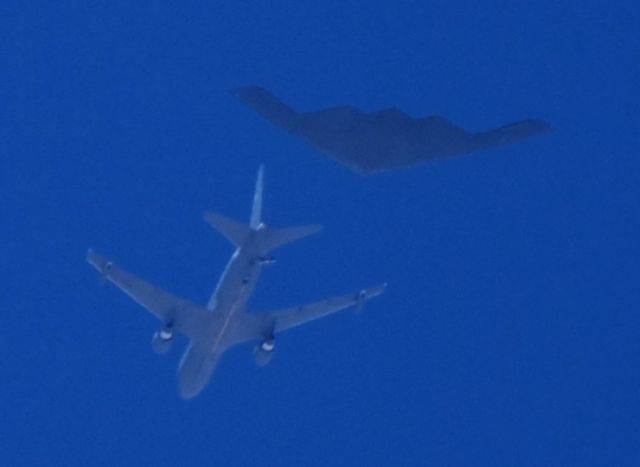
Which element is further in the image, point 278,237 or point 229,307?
point 229,307

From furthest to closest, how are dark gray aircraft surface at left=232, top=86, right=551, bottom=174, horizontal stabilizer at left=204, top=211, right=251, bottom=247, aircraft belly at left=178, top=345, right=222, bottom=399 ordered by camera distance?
aircraft belly at left=178, top=345, right=222, bottom=399, horizontal stabilizer at left=204, top=211, right=251, bottom=247, dark gray aircraft surface at left=232, top=86, right=551, bottom=174

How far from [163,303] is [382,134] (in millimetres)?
18166

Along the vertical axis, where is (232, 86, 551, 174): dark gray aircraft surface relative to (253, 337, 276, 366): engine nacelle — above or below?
above

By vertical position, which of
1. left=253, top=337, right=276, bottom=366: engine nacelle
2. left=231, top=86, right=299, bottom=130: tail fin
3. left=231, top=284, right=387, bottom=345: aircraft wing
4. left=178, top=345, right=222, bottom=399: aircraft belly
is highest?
left=231, top=86, right=299, bottom=130: tail fin

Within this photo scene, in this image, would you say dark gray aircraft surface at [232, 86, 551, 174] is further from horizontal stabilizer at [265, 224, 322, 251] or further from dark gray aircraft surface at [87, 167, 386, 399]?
horizontal stabilizer at [265, 224, 322, 251]

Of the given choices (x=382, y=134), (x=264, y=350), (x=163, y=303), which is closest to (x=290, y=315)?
(x=264, y=350)

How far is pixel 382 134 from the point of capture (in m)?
54.6

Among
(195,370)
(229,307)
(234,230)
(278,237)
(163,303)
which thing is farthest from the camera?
(163,303)

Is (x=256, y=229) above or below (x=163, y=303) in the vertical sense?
above

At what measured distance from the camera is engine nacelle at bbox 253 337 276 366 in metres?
65.4

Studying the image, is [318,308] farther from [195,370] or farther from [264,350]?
[195,370]

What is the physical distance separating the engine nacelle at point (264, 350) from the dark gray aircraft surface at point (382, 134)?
15.7m

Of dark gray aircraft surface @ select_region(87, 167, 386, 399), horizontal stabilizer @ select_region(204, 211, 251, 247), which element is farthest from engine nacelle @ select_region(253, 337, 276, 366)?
horizontal stabilizer @ select_region(204, 211, 251, 247)

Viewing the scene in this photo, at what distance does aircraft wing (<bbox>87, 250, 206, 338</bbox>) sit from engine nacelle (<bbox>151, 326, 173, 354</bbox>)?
0.54 meters
